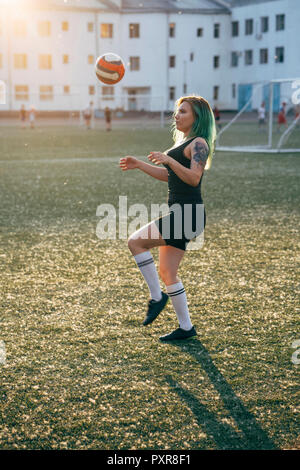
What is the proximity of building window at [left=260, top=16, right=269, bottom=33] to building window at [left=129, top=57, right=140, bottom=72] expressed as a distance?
1452cm

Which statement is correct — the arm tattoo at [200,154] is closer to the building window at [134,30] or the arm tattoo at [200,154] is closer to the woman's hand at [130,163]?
the woman's hand at [130,163]

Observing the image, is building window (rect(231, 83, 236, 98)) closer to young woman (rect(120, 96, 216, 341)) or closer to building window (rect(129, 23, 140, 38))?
building window (rect(129, 23, 140, 38))

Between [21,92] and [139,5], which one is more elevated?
[139,5]

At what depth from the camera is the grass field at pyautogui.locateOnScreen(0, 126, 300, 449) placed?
3715 millimetres

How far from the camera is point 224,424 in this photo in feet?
12.3

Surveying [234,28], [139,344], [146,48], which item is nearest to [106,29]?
[146,48]

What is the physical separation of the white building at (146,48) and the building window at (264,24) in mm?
113

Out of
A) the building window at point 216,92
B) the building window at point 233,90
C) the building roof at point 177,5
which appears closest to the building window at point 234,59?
the building window at point 233,90

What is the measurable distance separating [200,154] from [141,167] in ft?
1.84

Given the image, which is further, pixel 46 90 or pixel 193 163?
pixel 46 90

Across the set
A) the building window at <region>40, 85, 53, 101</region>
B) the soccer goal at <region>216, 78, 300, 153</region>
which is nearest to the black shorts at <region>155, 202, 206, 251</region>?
the soccer goal at <region>216, 78, 300, 153</region>

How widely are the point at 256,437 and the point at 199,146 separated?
219 cm

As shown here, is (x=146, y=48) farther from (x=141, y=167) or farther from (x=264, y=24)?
(x=141, y=167)

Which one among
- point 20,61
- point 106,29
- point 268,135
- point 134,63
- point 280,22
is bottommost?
point 268,135
